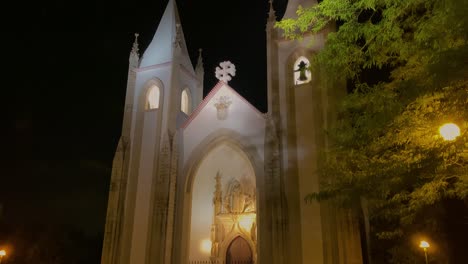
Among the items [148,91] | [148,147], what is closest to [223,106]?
[148,147]

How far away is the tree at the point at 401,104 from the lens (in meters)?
6.33

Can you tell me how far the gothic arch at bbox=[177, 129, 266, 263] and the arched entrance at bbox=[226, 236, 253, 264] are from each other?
1.24 feet

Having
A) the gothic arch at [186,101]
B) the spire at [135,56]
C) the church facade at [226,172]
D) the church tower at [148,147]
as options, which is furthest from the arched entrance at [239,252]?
the spire at [135,56]

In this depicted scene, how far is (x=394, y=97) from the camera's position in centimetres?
789

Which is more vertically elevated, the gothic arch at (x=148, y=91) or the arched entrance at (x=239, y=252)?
the gothic arch at (x=148, y=91)

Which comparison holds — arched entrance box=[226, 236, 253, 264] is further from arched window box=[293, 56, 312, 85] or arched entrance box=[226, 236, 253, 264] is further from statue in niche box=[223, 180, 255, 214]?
arched window box=[293, 56, 312, 85]

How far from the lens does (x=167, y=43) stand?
22516 millimetres

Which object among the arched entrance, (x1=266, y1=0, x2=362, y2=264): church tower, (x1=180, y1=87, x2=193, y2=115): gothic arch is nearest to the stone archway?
the arched entrance

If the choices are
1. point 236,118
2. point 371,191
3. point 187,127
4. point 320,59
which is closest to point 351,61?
point 320,59

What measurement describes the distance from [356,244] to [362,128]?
8327 mm

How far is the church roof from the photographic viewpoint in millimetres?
21828

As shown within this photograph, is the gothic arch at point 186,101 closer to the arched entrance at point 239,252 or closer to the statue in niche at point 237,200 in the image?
the statue in niche at point 237,200

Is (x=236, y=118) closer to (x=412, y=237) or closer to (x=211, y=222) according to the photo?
(x=211, y=222)

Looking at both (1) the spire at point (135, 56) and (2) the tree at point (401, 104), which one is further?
(1) the spire at point (135, 56)
